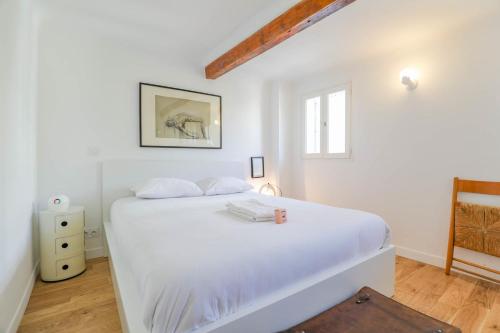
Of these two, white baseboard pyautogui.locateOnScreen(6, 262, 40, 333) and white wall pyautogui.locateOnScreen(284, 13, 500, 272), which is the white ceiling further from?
white baseboard pyautogui.locateOnScreen(6, 262, 40, 333)

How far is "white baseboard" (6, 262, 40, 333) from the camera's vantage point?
1440mm

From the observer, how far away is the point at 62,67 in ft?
7.97

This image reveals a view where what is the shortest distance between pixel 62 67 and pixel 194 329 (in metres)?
2.75

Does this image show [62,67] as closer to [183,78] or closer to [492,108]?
[183,78]

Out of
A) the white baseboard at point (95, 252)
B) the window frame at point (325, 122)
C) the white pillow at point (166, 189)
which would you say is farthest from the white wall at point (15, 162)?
the window frame at point (325, 122)

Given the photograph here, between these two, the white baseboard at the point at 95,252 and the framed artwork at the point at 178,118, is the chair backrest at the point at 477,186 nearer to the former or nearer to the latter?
the framed artwork at the point at 178,118

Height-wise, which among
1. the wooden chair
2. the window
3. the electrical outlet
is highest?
the window

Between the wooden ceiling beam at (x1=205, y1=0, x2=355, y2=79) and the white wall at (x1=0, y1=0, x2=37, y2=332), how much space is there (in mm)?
1716

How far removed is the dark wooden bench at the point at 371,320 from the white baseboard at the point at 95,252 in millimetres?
2324

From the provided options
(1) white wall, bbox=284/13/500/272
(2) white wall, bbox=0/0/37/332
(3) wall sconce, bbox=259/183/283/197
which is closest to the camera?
(2) white wall, bbox=0/0/37/332

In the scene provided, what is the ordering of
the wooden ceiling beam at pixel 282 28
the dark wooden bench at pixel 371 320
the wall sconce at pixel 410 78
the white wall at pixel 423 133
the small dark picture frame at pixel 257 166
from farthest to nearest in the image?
the small dark picture frame at pixel 257 166 < the wall sconce at pixel 410 78 < the white wall at pixel 423 133 < the wooden ceiling beam at pixel 282 28 < the dark wooden bench at pixel 371 320

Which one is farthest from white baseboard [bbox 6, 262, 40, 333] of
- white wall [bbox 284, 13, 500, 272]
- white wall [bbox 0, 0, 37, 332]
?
white wall [bbox 284, 13, 500, 272]

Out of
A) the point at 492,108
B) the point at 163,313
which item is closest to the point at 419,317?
the point at 163,313

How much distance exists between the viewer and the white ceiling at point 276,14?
200 cm
